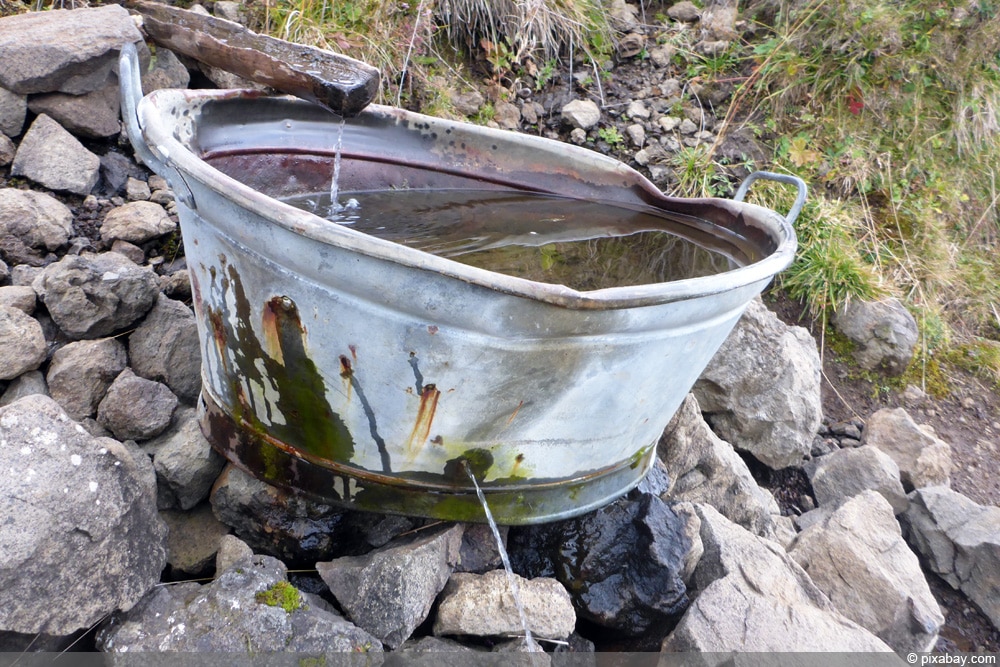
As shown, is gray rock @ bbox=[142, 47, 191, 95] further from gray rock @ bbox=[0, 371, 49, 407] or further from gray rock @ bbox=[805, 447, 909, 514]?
gray rock @ bbox=[805, 447, 909, 514]

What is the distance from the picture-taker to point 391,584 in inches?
65.9

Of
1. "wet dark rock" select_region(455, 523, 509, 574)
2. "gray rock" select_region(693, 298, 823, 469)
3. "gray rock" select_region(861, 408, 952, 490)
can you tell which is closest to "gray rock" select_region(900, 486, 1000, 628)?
"gray rock" select_region(861, 408, 952, 490)

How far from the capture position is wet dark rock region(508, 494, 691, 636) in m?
1.93

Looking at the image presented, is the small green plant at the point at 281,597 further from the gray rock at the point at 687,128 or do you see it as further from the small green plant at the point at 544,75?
the gray rock at the point at 687,128

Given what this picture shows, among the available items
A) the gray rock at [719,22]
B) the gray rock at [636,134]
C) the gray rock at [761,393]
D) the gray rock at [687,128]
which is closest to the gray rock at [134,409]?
the gray rock at [761,393]

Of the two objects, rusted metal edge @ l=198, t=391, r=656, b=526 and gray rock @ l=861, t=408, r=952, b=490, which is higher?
rusted metal edge @ l=198, t=391, r=656, b=526

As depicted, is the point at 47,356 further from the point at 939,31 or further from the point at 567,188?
the point at 939,31

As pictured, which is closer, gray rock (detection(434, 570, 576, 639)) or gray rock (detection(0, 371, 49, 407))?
gray rock (detection(434, 570, 576, 639))

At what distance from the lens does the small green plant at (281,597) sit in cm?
158

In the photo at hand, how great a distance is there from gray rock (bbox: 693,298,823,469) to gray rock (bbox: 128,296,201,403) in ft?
6.23

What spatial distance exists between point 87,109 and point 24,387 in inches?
47.8

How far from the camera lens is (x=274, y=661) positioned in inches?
59.2

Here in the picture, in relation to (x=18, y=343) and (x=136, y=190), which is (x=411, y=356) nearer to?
(x=18, y=343)

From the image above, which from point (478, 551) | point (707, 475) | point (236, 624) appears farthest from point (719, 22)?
point (236, 624)
